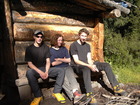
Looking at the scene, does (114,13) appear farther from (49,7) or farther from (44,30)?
(44,30)

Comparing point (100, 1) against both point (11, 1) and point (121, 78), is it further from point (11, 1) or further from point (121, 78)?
point (121, 78)

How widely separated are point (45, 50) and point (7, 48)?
2.96ft

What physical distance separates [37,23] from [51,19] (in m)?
0.40

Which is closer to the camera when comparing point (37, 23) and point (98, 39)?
point (37, 23)

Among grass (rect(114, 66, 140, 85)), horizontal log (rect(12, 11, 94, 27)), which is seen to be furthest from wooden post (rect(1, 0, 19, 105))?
grass (rect(114, 66, 140, 85))

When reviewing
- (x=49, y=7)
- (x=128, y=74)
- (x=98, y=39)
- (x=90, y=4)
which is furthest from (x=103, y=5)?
(x=128, y=74)

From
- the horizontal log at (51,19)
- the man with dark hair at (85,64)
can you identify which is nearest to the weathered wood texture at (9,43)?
the horizontal log at (51,19)

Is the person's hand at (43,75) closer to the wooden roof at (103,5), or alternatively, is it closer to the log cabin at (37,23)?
the log cabin at (37,23)

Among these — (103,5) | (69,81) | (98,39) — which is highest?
(103,5)

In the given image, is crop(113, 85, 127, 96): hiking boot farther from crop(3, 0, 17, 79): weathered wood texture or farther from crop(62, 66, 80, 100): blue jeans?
crop(3, 0, 17, 79): weathered wood texture

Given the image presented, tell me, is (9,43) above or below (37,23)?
below

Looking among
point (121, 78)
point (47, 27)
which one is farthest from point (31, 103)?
point (121, 78)

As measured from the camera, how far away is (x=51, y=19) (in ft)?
14.1

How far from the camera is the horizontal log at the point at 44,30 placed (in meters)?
3.91
